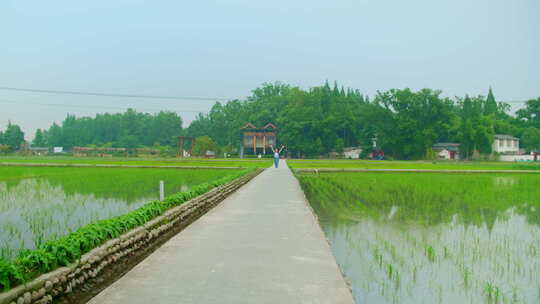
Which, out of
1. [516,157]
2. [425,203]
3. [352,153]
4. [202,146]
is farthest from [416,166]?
[516,157]

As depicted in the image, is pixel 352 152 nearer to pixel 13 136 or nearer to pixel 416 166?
pixel 416 166

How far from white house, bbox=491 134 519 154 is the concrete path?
7272 cm

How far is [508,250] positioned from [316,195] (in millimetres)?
8351

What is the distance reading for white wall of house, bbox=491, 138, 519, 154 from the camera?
229 ft

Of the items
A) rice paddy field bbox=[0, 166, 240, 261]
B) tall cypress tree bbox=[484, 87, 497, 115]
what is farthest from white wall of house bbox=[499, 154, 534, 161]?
rice paddy field bbox=[0, 166, 240, 261]

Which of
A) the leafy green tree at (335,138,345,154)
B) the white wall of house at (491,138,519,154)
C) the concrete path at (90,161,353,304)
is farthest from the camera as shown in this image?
the white wall of house at (491,138,519,154)

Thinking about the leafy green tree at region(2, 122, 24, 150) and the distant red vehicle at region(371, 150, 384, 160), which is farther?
the leafy green tree at region(2, 122, 24, 150)

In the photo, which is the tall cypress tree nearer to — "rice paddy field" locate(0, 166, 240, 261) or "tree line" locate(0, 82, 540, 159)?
"tree line" locate(0, 82, 540, 159)

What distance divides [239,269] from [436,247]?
4384mm

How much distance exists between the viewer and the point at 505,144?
71.3 m

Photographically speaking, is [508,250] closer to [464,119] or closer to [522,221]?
[522,221]

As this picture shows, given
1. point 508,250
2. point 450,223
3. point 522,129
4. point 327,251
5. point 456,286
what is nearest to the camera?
point 456,286

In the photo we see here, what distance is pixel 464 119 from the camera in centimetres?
6806

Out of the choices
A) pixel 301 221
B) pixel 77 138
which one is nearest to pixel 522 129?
pixel 301 221
